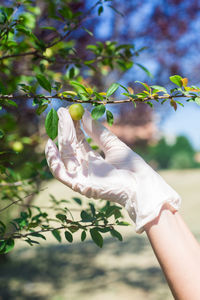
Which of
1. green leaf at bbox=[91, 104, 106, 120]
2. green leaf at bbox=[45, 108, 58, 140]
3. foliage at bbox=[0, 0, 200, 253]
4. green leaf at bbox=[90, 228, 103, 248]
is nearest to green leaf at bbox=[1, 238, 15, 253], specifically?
foliage at bbox=[0, 0, 200, 253]

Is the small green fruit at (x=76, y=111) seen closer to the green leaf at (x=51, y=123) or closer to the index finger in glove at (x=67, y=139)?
the index finger in glove at (x=67, y=139)

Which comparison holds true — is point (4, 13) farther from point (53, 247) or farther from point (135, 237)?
point (135, 237)

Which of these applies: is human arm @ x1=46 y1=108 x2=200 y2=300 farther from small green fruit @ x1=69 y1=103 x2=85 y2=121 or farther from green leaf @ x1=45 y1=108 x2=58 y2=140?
green leaf @ x1=45 y1=108 x2=58 y2=140

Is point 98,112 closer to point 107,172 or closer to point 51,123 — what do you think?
point 51,123

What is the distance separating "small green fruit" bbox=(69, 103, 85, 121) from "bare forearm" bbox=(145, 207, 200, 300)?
0.51 meters

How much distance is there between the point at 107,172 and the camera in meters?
1.25

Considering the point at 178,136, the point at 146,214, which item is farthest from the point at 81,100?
the point at 178,136

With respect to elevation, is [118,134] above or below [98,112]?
above

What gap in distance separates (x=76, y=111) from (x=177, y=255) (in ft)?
2.17

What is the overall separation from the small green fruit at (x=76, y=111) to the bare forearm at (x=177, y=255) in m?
0.51

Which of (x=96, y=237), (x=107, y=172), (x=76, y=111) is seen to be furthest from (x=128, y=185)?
(x=76, y=111)

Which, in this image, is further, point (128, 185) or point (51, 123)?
point (128, 185)

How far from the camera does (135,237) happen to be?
17.9 ft

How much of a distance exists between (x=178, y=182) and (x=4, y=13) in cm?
1106
